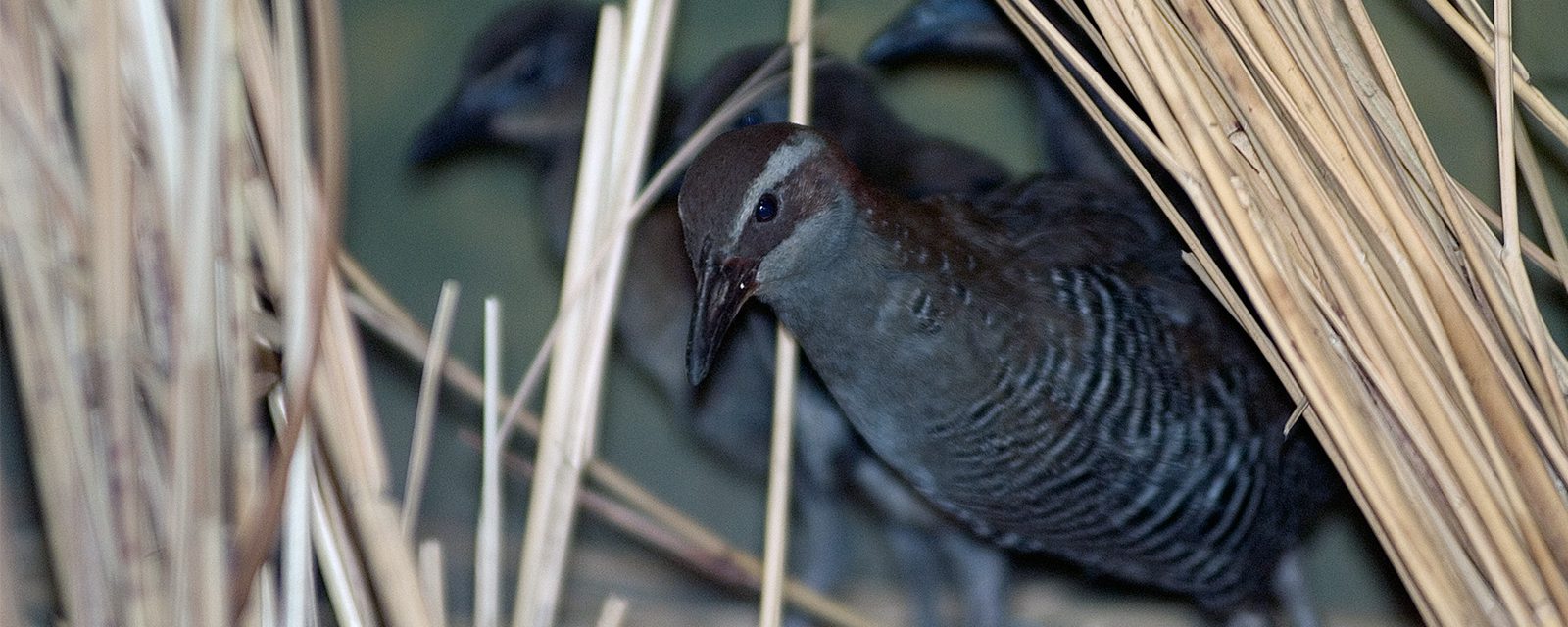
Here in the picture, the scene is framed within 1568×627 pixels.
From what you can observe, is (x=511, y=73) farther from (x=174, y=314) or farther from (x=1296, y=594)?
(x=1296, y=594)

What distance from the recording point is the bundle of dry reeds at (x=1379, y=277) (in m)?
0.67

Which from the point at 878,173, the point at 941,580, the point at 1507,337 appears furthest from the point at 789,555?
the point at 1507,337

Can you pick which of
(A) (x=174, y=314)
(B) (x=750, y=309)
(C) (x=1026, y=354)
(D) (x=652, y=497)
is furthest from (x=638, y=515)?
(A) (x=174, y=314)

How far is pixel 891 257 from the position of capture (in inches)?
34.6

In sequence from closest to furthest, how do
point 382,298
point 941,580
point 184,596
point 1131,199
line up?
point 184,596, point 382,298, point 1131,199, point 941,580

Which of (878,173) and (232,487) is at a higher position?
(878,173)

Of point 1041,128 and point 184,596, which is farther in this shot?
point 1041,128

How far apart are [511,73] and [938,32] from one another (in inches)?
15.4

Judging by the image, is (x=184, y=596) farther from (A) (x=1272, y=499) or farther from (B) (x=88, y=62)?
(A) (x=1272, y=499)

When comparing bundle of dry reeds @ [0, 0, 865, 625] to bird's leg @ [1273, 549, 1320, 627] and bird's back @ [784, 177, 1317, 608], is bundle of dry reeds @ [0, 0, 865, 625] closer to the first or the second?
bird's back @ [784, 177, 1317, 608]

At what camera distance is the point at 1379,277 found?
2.32 feet

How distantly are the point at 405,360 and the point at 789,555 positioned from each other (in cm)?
40

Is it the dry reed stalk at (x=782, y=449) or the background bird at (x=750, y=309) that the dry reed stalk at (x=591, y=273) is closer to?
the dry reed stalk at (x=782, y=449)

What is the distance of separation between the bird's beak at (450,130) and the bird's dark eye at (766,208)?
0.44 meters
